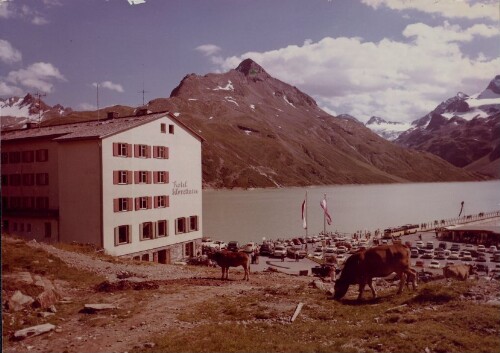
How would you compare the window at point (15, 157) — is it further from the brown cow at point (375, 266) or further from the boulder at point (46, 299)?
the brown cow at point (375, 266)

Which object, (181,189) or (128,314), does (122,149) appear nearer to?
(181,189)

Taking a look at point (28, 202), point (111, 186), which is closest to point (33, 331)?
point (111, 186)

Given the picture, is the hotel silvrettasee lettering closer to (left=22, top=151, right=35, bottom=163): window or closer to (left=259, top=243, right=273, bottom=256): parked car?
(left=22, top=151, right=35, bottom=163): window

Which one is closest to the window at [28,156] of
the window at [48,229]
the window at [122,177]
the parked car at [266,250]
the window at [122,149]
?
the window at [48,229]

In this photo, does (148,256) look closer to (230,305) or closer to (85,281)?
(85,281)

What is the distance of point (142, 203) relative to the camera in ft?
145

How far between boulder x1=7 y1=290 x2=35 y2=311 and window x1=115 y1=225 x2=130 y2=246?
77.4 ft

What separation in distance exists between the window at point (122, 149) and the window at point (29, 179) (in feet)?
39.6

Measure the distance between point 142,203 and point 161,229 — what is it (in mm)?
4309

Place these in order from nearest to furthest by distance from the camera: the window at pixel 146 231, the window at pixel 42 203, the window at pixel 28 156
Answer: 1. the window at pixel 146 231
2. the window at pixel 42 203
3. the window at pixel 28 156

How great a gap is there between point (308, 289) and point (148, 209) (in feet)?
89.9

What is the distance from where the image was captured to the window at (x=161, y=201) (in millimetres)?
46219

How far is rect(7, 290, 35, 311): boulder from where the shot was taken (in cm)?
1639

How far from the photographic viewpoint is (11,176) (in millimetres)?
49344
